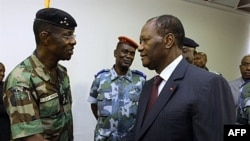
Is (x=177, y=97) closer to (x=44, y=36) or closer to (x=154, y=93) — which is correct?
(x=154, y=93)

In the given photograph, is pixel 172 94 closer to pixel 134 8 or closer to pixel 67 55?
pixel 67 55

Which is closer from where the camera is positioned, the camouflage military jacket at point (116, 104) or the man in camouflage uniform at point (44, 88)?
the man in camouflage uniform at point (44, 88)

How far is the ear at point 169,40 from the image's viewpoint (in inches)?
51.5

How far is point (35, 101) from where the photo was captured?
1.35m

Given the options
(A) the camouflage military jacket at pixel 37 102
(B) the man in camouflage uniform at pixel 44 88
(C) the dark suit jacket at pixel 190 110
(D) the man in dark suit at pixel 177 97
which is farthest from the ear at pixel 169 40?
(A) the camouflage military jacket at pixel 37 102

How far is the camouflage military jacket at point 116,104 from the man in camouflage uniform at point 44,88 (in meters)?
0.78

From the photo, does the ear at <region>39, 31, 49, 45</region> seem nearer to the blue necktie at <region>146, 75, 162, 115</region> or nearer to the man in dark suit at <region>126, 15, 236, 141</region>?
the man in dark suit at <region>126, 15, 236, 141</region>

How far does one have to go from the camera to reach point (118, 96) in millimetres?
2371

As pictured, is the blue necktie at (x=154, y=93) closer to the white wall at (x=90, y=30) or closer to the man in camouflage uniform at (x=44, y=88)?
the man in camouflage uniform at (x=44, y=88)

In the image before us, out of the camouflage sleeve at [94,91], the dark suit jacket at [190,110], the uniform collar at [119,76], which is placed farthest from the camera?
the camouflage sleeve at [94,91]

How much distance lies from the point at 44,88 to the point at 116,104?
1.02m

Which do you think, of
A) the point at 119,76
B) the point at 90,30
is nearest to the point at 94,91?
the point at 119,76

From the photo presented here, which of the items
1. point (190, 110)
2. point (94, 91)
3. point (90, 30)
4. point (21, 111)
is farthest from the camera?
point (90, 30)

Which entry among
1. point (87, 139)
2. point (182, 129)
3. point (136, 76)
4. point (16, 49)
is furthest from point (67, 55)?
point (87, 139)
